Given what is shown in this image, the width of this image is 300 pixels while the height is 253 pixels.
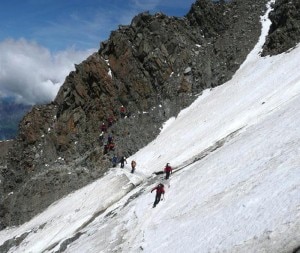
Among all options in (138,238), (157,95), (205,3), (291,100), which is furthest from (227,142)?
(205,3)

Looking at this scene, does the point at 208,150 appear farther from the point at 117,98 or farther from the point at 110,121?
the point at 117,98

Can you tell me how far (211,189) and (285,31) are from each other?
1336 inches

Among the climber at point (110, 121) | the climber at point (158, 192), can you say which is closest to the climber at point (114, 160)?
the climber at point (110, 121)

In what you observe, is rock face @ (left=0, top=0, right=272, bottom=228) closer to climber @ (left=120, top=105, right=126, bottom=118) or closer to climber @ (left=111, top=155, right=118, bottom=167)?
climber @ (left=120, top=105, right=126, bottom=118)

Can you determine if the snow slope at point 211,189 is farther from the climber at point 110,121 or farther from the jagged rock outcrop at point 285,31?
the climber at point 110,121

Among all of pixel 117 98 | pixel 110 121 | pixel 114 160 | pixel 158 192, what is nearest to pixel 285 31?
pixel 117 98

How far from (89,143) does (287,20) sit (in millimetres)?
30226

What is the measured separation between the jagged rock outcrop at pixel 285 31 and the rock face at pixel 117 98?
4345 millimetres

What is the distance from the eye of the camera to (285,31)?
50875 mm

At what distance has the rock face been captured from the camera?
49.9 m

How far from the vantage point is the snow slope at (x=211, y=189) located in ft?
58.2

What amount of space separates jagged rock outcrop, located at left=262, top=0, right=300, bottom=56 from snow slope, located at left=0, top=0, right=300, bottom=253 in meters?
2.03

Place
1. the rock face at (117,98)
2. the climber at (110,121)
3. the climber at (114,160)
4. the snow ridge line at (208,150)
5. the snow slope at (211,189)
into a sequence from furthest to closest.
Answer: the climber at (110,121) → the rock face at (117,98) → the climber at (114,160) → the snow ridge line at (208,150) → the snow slope at (211,189)

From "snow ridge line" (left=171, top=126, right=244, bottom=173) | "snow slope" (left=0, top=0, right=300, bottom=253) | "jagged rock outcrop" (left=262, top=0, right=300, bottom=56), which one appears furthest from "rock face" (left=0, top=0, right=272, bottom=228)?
"snow ridge line" (left=171, top=126, right=244, bottom=173)
